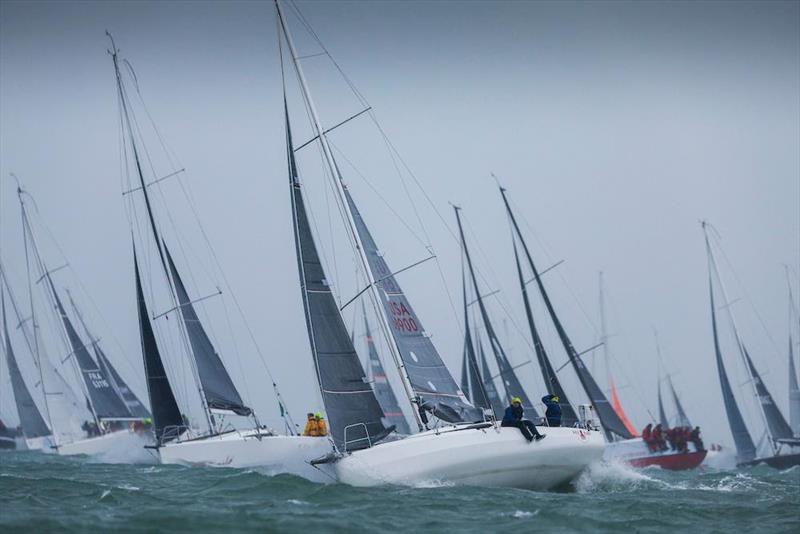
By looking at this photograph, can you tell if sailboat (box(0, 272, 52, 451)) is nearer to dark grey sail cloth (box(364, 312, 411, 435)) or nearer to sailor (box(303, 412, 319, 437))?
dark grey sail cloth (box(364, 312, 411, 435))

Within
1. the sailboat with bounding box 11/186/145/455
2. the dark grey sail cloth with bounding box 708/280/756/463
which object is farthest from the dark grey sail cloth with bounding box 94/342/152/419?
the dark grey sail cloth with bounding box 708/280/756/463

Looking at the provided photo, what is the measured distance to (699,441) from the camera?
34.8 meters

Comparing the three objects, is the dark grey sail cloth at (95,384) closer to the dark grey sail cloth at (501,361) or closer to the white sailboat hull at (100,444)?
the white sailboat hull at (100,444)

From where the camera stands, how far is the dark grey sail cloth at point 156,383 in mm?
24250

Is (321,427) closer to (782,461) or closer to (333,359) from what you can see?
(333,359)

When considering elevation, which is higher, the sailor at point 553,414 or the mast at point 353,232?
the mast at point 353,232

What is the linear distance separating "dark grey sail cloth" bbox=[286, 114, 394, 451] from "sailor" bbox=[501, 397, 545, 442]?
5.67 feet

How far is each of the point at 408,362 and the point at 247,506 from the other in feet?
15.3

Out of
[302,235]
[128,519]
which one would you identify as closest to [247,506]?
[128,519]

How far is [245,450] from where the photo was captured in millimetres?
22375

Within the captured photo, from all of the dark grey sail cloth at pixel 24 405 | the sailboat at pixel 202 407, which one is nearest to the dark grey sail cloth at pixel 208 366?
the sailboat at pixel 202 407

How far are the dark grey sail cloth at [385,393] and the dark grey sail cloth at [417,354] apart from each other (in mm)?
13024

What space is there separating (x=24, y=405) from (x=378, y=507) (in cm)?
3011

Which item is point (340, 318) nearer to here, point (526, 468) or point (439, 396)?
point (439, 396)
